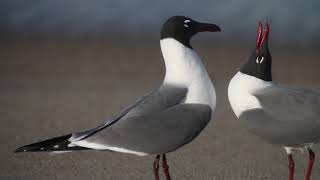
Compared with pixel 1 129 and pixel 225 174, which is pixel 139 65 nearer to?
pixel 1 129

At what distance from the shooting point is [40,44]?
2319cm

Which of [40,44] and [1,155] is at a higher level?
[40,44]

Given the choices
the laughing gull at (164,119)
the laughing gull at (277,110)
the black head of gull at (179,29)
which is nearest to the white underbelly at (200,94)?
the laughing gull at (164,119)

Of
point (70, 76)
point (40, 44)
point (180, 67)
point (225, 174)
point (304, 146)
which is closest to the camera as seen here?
point (180, 67)

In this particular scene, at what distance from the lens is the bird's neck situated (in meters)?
5.41

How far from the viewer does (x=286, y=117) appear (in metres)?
5.66

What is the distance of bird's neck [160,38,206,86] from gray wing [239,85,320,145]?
58 centimetres

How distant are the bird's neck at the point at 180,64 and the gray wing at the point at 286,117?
1.90ft

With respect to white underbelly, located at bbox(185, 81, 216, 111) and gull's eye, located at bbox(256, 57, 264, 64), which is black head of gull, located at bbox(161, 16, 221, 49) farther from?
gull's eye, located at bbox(256, 57, 264, 64)

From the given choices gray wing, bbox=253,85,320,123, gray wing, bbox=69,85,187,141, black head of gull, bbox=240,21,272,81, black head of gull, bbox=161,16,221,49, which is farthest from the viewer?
black head of gull, bbox=240,21,272,81

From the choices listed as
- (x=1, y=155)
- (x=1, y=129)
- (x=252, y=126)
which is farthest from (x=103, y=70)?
(x=252, y=126)

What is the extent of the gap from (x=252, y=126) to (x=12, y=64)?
13.8 m

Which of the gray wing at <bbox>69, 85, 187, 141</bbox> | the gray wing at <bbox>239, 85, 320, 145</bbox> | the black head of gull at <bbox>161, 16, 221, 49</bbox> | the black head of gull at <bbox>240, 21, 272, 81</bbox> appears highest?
the black head of gull at <bbox>161, 16, 221, 49</bbox>

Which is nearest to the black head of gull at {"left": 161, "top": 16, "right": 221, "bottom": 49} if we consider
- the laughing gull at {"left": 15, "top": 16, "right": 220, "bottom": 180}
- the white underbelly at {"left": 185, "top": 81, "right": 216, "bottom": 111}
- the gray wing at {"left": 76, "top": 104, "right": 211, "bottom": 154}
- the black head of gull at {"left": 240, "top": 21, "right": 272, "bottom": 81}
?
the laughing gull at {"left": 15, "top": 16, "right": 220, "bottom": 180}
